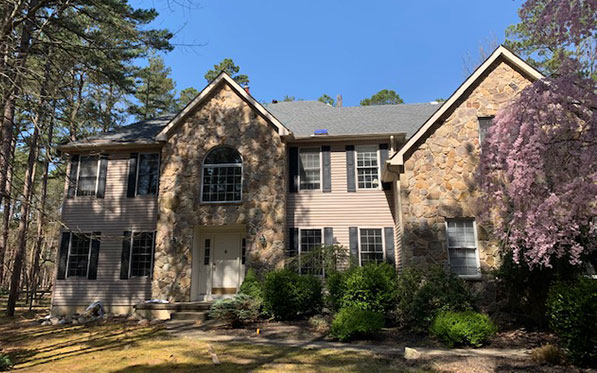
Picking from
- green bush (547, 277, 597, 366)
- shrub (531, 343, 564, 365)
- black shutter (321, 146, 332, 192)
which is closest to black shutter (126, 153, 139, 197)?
black shutter (321, 146, 332, 192)

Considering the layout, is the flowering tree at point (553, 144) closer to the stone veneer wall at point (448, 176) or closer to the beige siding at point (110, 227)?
the stone veneer wall at point (448, 176)

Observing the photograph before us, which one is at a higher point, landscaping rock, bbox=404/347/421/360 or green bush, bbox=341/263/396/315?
green bush, bbox=341/263/396/315

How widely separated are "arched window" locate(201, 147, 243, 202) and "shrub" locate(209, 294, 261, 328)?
12.2ft

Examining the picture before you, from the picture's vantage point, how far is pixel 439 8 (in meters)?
13.9

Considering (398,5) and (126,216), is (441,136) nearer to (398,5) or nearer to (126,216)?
(398,5)

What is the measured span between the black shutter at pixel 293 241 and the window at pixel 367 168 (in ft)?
8.91

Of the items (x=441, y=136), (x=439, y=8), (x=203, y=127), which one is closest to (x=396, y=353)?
(x=441, y=136)

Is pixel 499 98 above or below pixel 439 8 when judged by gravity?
below

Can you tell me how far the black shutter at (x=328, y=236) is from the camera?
1291 cm

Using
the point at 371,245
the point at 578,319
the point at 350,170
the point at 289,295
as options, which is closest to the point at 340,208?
the point at 350,170

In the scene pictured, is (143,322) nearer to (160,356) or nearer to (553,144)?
(160,356)

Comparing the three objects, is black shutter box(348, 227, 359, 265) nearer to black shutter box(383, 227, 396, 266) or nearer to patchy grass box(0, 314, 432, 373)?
black shutter box(383, 227, 396, 266)

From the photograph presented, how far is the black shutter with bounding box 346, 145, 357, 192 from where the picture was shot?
13.4m

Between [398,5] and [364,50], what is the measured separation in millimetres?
4342
